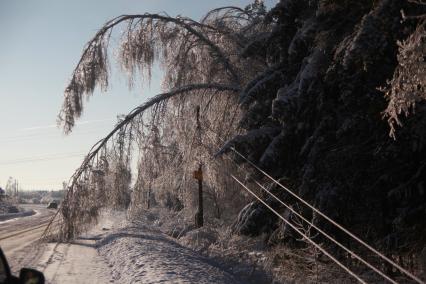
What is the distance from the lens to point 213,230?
20.0m

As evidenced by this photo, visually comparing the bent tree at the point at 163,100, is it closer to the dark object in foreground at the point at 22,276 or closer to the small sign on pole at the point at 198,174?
the small sign on pole at the point at 198,174

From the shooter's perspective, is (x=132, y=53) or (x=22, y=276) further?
(x=132, y=53)

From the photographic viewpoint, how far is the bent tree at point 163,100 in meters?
15.5

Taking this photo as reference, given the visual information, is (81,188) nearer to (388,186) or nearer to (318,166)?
(318,166)

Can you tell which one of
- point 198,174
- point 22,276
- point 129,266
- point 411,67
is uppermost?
point 411,67

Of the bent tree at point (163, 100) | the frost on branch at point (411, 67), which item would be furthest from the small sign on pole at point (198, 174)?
the frost on branch at point (411, 67)

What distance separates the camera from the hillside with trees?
24.1 ft

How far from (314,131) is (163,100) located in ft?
26.5

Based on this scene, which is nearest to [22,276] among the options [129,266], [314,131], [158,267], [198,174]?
[314,131]

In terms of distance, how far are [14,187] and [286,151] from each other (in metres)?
195

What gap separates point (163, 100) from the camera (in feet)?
54.5

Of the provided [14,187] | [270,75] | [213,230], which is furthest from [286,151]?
[14,187]

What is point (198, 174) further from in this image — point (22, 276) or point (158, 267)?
point (22, 276)

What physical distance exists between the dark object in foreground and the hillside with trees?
3.49 meters
